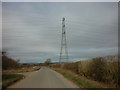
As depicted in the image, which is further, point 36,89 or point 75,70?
point 75,70

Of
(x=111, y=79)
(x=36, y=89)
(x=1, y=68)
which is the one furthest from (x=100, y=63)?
(x=1, y=68)

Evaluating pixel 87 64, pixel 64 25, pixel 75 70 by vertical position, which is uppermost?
pixel 64 25

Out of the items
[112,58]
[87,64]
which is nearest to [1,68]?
[87,64]

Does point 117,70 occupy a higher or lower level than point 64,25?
lower

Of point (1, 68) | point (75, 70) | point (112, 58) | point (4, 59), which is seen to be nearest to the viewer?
point (112, 58)

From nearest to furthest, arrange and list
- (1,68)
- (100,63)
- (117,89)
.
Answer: (117,89) → (100,63) → (1,68)

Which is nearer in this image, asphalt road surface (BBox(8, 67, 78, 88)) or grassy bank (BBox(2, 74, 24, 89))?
asphalt road surface (BBox(8, 67, 78, 88))

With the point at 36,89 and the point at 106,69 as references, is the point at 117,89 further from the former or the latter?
the point at 36,89

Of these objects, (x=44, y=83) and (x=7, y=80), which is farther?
(x=7, y=80)

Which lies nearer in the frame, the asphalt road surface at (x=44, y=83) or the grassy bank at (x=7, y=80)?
the asphalt road surface at (x=44, y=83)

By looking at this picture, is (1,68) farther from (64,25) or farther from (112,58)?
(64,25)

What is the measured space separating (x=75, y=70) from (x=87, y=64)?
935 centimetres

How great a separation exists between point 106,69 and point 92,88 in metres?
3.60

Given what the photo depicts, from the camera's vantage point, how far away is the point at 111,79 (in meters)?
14.6
